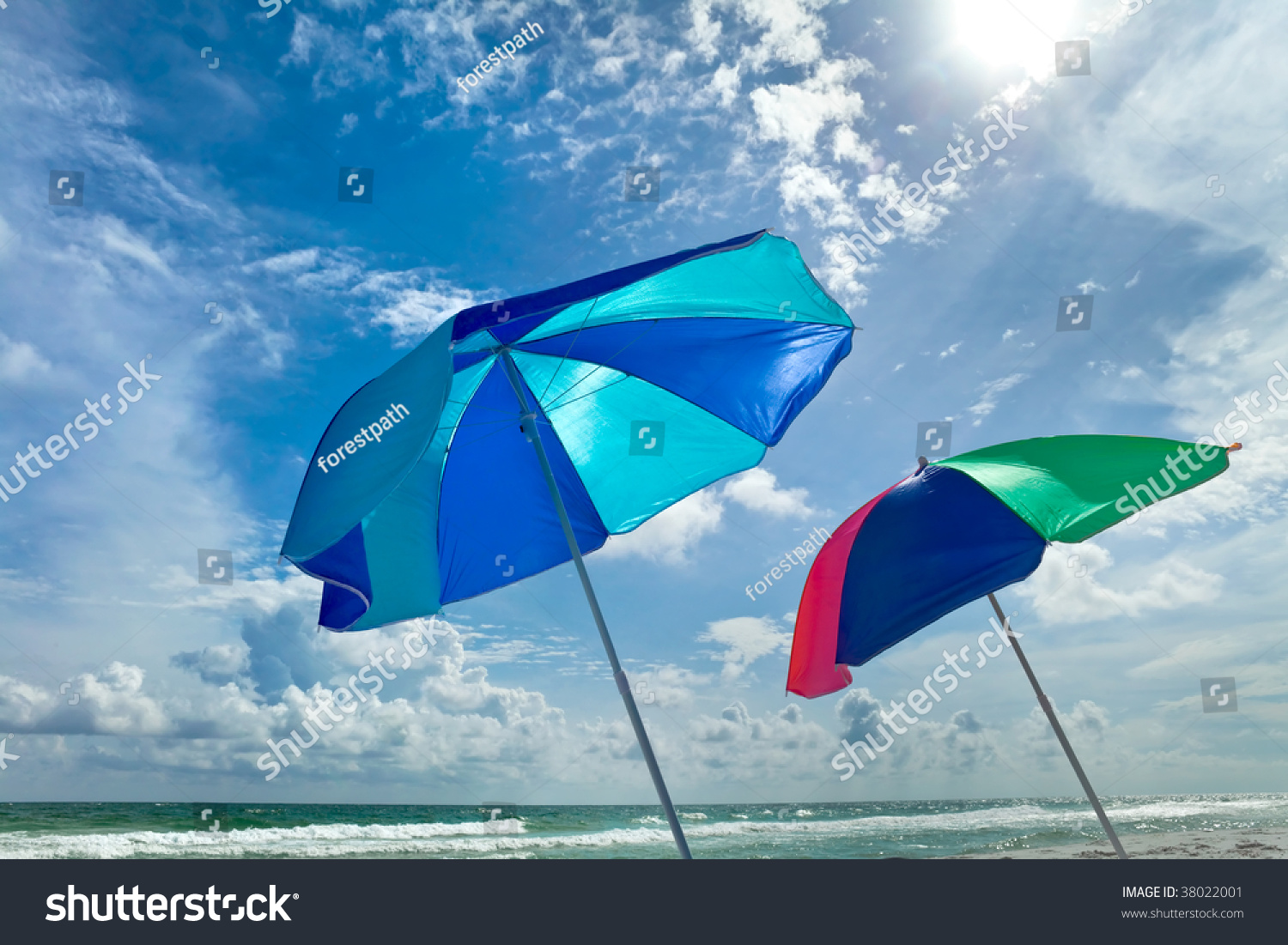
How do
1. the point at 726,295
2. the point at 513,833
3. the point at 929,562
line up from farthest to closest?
the point at 513,833, the point at 726,295, the point at 929,562

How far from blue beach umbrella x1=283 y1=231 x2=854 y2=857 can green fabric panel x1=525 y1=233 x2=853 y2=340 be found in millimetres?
11

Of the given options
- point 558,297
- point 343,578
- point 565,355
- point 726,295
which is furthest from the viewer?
point 565,355

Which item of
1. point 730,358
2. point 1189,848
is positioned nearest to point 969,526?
point 730,358

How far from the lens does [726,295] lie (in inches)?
160

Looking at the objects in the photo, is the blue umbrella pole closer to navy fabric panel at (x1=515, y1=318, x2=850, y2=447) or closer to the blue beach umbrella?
the blue beach umbrella

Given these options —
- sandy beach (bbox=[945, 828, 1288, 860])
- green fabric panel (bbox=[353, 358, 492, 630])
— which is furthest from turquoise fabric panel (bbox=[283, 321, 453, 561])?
sandy beach (bbox=[945, 828, 1288, 860])

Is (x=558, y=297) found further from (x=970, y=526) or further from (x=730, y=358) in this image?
(x=970, y=526)

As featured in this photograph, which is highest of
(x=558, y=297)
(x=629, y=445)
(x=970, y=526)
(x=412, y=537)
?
(x=629, y=445)

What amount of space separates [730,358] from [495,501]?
1.77m

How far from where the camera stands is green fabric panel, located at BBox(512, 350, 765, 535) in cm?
471

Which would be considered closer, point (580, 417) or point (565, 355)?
point (565, 355)

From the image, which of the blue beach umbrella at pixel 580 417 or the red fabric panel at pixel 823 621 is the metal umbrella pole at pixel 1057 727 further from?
the blue beach umbrella at pixel 580 417
